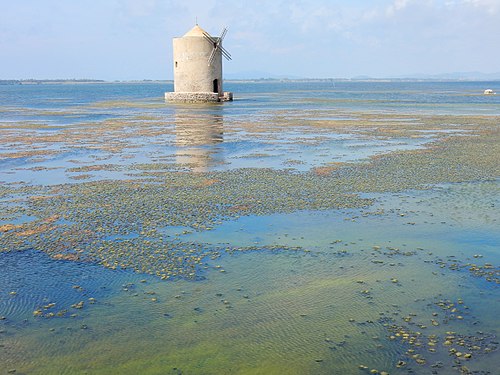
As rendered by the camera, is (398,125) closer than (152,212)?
No

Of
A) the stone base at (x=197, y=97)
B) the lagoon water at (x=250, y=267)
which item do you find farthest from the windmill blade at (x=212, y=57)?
the lagoon water at (x=250, y=267)

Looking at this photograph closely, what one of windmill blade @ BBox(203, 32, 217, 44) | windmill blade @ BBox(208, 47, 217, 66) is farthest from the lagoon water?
windmill blade @ BBox(203, 32, 217, 44)

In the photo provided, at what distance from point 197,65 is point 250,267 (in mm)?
49227

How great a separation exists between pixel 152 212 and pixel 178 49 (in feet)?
155

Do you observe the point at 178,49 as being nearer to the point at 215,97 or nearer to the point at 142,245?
the point at 215,97

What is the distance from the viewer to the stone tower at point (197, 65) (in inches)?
2212

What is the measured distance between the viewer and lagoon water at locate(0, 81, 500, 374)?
6719mm

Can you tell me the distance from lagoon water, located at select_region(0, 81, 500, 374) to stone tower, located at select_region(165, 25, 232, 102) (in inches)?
1538

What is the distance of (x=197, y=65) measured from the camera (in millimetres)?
56531

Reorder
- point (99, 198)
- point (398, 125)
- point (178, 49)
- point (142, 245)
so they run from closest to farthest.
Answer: point (142, 245) → point (99, 198) → point (398, 125) → point (178, 49)

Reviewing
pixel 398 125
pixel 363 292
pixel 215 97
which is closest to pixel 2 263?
pixel 363 292

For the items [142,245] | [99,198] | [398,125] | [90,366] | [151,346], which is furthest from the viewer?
[398,125]

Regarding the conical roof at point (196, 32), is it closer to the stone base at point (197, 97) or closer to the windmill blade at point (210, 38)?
the windmill blade at point (210, 38)

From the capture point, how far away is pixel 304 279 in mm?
8883
